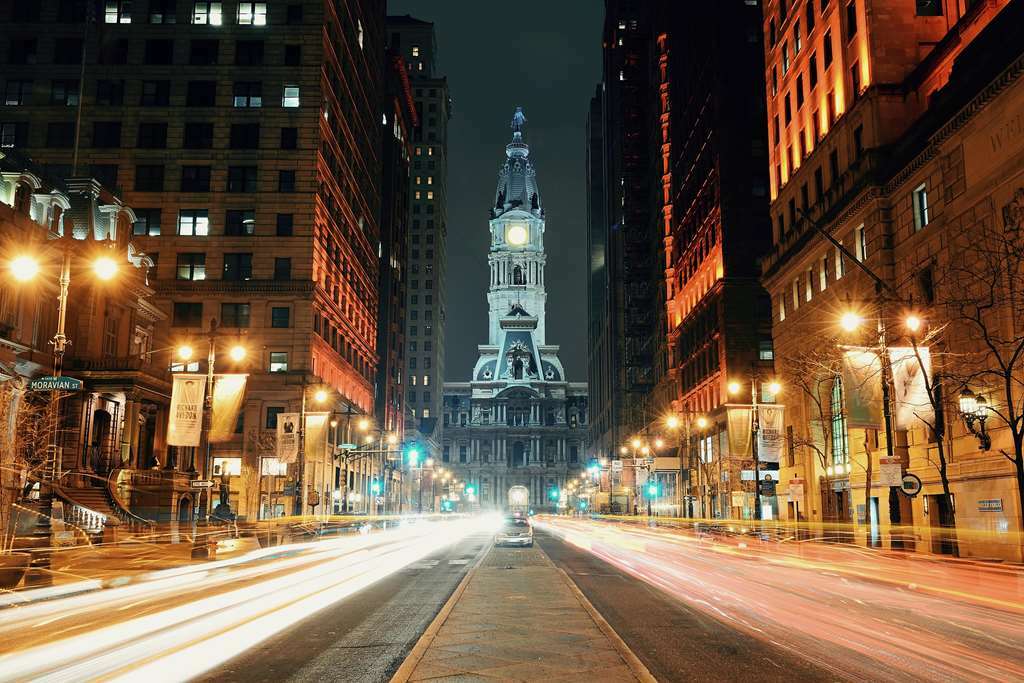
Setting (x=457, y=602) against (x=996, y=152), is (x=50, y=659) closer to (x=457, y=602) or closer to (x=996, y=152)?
(x=457, y=602)

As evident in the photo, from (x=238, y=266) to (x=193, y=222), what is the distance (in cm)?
495

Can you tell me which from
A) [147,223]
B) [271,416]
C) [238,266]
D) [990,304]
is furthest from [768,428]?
[147,223]

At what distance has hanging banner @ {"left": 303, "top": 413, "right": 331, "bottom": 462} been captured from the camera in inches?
1902

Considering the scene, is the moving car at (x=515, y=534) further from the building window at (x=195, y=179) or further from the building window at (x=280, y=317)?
the building window at (x=195, y=179)

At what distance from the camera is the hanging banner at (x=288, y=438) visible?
44.2 metres

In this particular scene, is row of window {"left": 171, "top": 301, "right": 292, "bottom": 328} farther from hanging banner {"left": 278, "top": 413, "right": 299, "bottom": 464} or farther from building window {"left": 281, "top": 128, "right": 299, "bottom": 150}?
hanging banner {"left": 278, "top": 413, "right": 299, "bottom": 464}

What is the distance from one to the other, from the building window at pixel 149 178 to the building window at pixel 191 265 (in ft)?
→ 18.7

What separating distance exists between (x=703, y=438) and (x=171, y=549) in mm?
60814

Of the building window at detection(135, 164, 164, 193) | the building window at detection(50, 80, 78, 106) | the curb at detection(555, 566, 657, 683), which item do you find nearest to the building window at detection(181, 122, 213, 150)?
the building window at detection(135, 164, 164, 193)

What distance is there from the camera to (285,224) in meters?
73.7

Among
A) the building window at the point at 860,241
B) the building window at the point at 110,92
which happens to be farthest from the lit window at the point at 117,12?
the building window at the point at 860,241

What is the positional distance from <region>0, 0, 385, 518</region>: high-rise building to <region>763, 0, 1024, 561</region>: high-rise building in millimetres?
35510

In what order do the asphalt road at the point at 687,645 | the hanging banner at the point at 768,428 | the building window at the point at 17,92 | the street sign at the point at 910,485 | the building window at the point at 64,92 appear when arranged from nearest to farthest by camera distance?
the asphalt road at the point at 687,645 < the street sign at the point at 910,485 < the hanging banner at the point at 768,428 < the building window at the point at 17,92 < the building window at the point at 64,92

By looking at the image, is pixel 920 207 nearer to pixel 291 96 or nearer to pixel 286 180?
pixel 286 180
